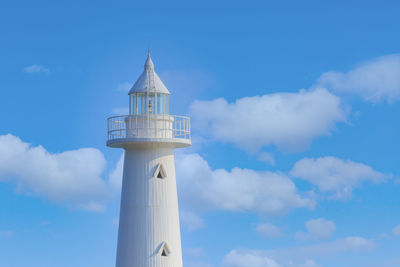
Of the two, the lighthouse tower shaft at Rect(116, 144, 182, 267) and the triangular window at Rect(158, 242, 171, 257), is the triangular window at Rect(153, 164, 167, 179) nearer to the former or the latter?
the lighthouse tower shaft at Rect(116, 144, 182, 267)

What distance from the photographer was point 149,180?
36.6 meters

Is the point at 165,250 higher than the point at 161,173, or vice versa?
the point at 161,173

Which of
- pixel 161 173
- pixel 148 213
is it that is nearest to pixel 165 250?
pixel 148 213

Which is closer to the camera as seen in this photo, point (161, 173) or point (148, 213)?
point (148, 213)

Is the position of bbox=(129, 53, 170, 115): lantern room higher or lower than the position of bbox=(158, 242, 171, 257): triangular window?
higher

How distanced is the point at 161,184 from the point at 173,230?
216 centimetres

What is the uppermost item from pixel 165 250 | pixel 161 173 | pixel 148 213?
pixel 161 173

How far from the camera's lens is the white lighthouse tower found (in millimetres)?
36188

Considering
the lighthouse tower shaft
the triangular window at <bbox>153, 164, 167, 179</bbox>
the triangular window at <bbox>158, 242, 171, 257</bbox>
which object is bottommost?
the triangular window at <bbox>158, 242, 171, 257</bbox>

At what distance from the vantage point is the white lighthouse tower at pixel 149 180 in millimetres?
36188

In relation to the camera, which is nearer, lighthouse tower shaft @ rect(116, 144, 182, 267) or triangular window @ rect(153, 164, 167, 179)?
lighthouse tower shaft @ rect(116, 144, 182, 267)

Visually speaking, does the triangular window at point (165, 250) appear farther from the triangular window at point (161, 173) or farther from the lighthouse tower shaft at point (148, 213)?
the triangular window at point (161, 173)

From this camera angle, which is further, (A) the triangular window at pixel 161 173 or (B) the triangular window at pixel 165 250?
(A) the triangular window at pixel 161 173

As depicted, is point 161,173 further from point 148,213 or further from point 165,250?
point 165,250
